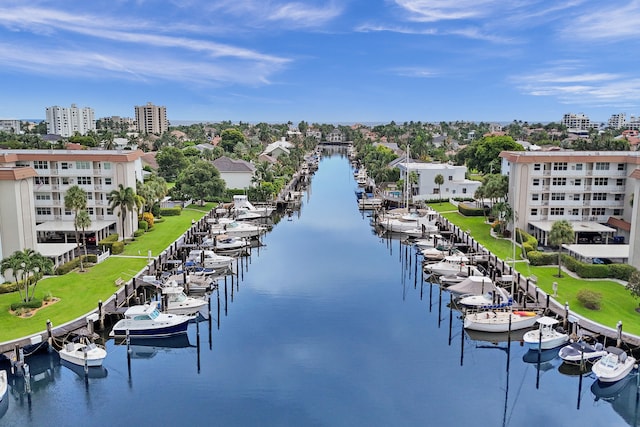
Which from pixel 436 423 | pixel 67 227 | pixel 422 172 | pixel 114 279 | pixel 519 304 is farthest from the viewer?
pixel 422 172

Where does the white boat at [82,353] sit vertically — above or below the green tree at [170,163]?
below

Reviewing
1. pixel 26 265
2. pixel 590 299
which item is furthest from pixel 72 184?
pixel 590 299

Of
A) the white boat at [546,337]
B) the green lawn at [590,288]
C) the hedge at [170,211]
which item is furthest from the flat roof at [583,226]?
the hedge at [170,211]

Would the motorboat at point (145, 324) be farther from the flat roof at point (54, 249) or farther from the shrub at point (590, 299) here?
the shrub at point (590, 299)

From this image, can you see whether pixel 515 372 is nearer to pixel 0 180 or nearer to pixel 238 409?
pixel 238 409

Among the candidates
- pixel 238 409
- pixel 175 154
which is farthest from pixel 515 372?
pixel 175 154

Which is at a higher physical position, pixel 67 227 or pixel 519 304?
pixel 67 227

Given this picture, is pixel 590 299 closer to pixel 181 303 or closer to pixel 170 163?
pixel 181 303

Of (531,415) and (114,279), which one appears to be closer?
(531,415)

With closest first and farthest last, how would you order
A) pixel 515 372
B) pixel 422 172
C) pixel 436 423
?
1. pixel 436 423
2. pixel 515 372
3. pixel 422 172
